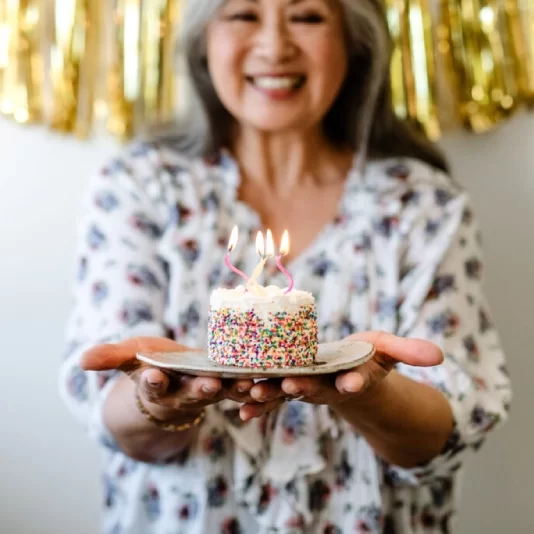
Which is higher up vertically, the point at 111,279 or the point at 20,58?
the point at 20,58

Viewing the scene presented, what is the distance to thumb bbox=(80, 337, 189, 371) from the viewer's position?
76cm

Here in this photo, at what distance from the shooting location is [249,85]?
3.93 feet

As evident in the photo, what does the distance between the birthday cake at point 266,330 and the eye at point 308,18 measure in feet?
1.92

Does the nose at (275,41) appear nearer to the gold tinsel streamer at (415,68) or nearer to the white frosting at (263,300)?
the gold tinsel streamer at (415,68)

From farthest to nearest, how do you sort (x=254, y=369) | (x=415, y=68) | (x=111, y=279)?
1. (x=415, y=68)
2. (x=111, y=279)
3. (x=254, y=369)

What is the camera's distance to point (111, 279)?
1117 mm

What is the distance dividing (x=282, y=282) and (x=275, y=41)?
37 centimetres

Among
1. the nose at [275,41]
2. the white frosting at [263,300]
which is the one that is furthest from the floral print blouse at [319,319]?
the white frosting at [263,300]

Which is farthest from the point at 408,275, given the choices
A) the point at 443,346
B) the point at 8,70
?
the point at 8,70

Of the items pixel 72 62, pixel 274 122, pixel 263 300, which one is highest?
pixel 72 62

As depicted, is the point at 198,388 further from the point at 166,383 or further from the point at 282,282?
the point at 282,282

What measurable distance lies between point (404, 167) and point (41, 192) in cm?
67

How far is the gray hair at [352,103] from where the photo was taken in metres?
1.27

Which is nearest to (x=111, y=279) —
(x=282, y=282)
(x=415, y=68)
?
(x=282, y=282)
